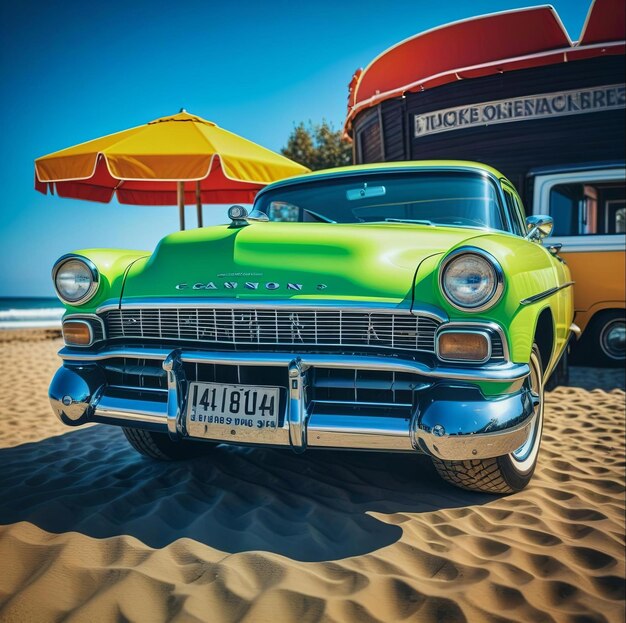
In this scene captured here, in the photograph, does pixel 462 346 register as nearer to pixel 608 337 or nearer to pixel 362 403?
pixel 362 403

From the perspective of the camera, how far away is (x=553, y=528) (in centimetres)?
215

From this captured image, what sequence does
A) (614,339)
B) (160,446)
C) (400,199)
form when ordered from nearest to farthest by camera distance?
(160,446) → (400,199) → (614,339)

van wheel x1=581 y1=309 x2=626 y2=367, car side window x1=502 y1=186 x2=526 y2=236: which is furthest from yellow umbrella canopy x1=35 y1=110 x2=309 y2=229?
van wheel x1=581 y1=309 x2=626 y2=367

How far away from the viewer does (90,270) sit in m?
2.52

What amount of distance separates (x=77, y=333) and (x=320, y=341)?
4.18 ft

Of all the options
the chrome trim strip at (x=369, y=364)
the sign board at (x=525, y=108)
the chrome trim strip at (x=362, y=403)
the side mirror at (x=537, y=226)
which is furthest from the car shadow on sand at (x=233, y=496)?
the sign board at (x=525, y=108)

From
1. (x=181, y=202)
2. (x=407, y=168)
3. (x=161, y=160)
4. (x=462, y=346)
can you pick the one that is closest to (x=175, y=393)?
(x=462, y=346)

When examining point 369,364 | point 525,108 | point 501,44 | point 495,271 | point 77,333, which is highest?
point 501,44

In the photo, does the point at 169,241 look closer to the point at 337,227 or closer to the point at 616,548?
the point at 337,227

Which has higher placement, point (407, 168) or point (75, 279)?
point (407, 168)

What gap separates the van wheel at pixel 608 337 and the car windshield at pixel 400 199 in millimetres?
3756

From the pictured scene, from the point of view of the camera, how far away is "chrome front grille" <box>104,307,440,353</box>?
2080 mm

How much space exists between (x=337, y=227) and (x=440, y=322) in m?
0.75

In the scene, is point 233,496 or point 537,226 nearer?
point 233,496
